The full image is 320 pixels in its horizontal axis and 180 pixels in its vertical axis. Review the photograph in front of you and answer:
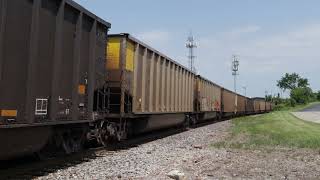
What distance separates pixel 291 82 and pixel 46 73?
7255 inches

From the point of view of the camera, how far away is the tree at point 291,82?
609ft

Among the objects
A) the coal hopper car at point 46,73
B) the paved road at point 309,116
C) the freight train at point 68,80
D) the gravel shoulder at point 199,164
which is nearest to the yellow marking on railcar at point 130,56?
the freight train at point 68,80

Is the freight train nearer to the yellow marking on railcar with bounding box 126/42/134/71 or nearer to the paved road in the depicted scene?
the yellow marking on railcar with bounding box 126/42/134/71

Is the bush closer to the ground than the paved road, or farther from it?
farther from it

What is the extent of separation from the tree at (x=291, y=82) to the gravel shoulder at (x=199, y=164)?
576ft

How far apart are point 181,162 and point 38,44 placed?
16.3 feet

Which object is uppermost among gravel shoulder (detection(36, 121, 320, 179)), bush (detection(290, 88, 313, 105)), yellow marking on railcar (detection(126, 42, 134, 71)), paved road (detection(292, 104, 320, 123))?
bush (detection(290, 88, 313, 105))

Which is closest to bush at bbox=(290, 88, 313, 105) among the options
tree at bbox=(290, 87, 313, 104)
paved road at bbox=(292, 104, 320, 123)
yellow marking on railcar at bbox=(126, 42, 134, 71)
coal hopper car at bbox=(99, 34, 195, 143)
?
tree at bbox=(290, 87, 313, 104)

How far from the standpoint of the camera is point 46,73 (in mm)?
9750

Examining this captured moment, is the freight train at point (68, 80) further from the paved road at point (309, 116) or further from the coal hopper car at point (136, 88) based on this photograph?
the paved road at point (309, 116)

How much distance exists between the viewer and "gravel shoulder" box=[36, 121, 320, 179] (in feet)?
33.2

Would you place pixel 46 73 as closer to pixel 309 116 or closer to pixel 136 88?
pixel 136 88

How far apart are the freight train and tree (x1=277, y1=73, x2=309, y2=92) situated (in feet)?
564

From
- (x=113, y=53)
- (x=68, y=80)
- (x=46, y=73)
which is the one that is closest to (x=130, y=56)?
(x=113, y=53)
